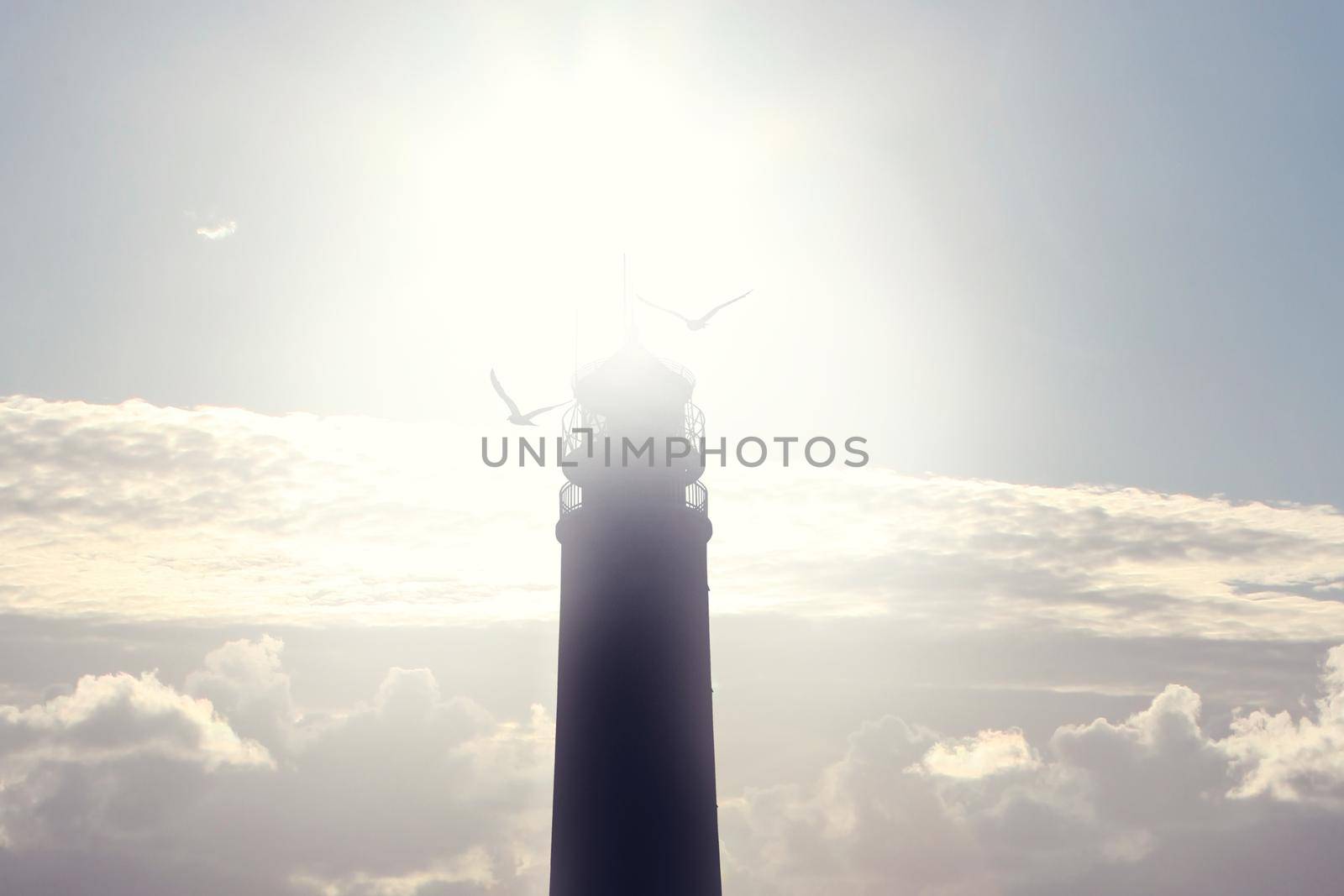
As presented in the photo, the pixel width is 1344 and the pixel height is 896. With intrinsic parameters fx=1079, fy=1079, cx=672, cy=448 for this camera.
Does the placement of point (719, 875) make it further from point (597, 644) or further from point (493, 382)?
point (493, 382)

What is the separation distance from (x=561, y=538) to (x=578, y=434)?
10.3ft

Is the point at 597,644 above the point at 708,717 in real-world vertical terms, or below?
above

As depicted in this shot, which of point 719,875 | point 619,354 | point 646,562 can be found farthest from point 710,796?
point 619,354

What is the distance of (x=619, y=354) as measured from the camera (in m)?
32.4

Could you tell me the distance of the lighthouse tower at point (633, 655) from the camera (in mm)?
28000

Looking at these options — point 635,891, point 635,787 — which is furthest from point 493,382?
point 635,891

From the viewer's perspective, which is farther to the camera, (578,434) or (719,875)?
(578,434)

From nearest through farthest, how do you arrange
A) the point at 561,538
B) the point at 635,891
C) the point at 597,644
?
1. the point at 635,891
2. the point at 597,644
3. the point at 561,538

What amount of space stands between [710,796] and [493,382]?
13647 millimetres

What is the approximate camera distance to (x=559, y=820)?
2897cm

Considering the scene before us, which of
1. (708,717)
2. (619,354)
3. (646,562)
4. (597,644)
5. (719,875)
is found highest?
(619,354)

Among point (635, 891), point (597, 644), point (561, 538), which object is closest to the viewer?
point (635, 891)

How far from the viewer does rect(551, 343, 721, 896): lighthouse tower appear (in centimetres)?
2800

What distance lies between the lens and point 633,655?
95.5 feet
